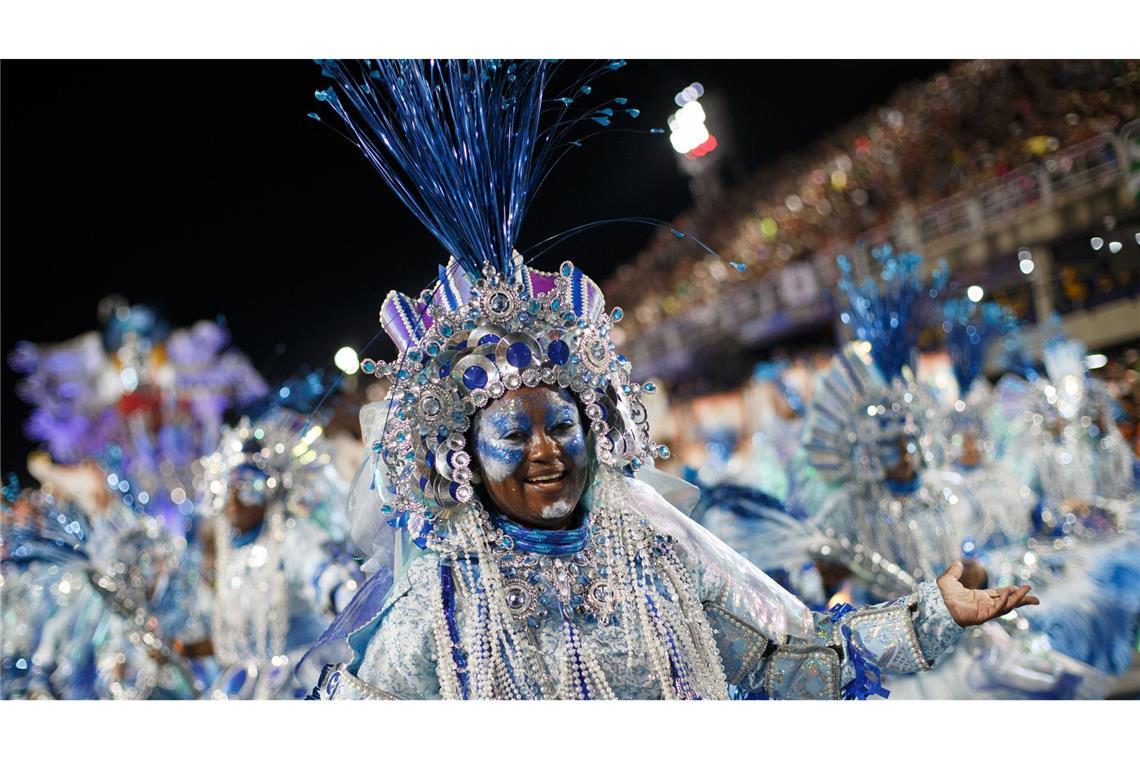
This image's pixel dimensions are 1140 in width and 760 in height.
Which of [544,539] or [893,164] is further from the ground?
[893,164]

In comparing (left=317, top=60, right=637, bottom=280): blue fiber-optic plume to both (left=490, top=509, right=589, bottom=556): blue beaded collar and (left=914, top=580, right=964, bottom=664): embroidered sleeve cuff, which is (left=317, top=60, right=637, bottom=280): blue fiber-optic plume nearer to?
(left=490, top=509, right=589, bottom=556): blue beaded collar

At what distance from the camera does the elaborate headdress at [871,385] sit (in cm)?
514

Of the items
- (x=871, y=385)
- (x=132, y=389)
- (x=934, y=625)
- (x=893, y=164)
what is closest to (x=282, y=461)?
(x=871, y=385)

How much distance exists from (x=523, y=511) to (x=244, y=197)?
12.4 ft

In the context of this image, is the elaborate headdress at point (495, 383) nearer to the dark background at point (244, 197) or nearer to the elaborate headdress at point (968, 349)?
the dark background at point (244, 197)

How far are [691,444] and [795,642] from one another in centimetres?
1374

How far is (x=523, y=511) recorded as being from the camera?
A: 260 cm

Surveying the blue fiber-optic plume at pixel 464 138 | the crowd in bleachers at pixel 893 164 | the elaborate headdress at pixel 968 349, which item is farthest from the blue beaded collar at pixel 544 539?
the elaborate headdress at pixel 968 349

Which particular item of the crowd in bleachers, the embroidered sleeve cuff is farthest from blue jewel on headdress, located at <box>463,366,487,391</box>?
the crowd in bleachers

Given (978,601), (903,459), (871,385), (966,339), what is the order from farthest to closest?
(966,339), (871,385), (903,459), (978,601)

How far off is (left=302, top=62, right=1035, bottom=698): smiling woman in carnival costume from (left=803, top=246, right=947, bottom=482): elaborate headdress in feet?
8.34

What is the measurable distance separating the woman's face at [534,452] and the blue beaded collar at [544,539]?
3 cm

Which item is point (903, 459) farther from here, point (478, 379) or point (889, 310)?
point (478, 379)
